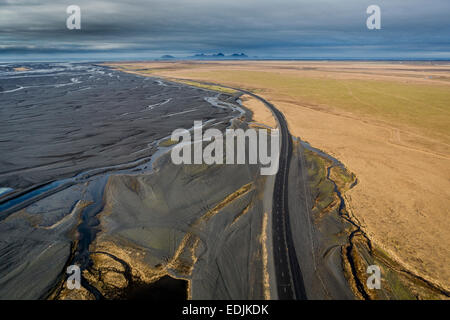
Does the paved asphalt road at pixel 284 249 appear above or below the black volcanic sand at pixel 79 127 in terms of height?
below

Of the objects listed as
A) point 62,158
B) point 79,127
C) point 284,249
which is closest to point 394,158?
point 284,249

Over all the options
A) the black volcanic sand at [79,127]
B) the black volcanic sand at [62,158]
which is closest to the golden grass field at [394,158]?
the black volcanic sand at [62,158]

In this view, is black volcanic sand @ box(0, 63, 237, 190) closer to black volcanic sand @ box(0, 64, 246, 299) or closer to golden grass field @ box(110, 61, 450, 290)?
black volcanic sand @ box(0, 64, 246, 299)

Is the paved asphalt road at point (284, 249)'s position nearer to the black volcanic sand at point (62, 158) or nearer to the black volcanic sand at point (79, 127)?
the black volcanic sand at point (62, 158)

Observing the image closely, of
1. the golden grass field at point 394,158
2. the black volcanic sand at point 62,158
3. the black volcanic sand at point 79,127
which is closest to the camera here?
the black volcanic sand at point 62,158

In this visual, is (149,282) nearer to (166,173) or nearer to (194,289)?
(194,289)

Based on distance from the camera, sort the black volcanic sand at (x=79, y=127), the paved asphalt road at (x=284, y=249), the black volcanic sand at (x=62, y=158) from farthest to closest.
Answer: the black volcanic sand at (x=79, y=127), the black volcanic sand at (x=62, y=158), the paved asphalt road at (x=284, y=249)

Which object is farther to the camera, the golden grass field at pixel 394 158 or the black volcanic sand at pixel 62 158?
the golden grass field at pixel 394 158

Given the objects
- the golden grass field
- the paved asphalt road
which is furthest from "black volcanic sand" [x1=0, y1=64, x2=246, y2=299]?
the golden grass field
